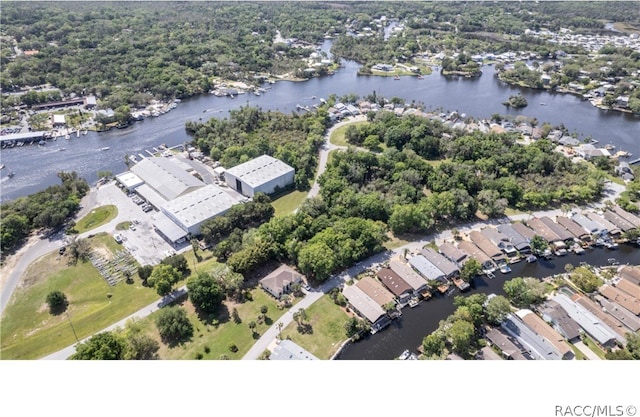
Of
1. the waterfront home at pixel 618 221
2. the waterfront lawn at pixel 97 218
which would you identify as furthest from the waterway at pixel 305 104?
the waterfront home at pixel 618 221

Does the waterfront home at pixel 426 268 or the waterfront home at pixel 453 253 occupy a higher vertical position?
the waterfront home at pixel 453 253

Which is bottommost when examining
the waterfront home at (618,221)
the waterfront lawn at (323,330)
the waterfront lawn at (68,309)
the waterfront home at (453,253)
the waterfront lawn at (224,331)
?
the waterfront lawn at (68,309)

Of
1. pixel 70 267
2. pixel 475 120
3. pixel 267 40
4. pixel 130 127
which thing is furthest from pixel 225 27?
pixel 70 267

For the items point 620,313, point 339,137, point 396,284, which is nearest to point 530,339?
point 620,313

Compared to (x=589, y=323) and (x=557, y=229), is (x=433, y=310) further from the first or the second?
(x=557, y=229)

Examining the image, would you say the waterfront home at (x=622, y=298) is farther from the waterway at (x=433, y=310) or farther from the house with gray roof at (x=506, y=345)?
the house with gray roof at (x=506, y=345)

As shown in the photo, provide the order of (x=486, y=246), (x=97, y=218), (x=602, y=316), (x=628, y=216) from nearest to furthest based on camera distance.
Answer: (x=602, y=316), (x=486, y=246), (x=628, y=216), (x=97, y=218)

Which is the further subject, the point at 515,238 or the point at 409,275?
the point at 515,238
